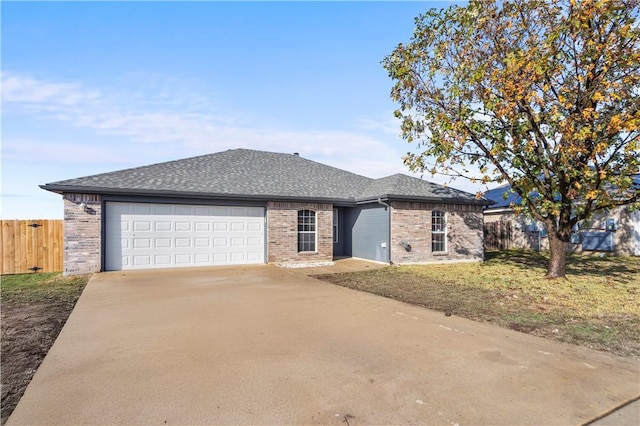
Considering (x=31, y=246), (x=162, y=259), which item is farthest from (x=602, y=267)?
(x=31, y=246)

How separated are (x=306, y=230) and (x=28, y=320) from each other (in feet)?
33.3

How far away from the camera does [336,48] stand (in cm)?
1138

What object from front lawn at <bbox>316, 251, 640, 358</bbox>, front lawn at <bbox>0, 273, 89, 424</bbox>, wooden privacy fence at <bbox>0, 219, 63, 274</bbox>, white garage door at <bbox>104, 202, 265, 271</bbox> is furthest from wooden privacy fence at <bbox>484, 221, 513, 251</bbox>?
wooden privacy fence at <bbox>0, 219, 63, 274</bbox>

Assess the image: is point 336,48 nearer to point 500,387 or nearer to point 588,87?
point 588,87

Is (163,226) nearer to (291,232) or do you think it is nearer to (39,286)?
(39,286)

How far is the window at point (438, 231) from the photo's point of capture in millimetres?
15633

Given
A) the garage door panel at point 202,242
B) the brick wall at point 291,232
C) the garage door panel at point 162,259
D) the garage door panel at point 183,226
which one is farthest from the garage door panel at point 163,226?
the brick wall at point 291,232

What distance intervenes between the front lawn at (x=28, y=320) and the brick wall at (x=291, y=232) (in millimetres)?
6411

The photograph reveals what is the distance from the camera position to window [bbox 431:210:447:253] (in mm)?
15633

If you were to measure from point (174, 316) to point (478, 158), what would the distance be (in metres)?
10.3

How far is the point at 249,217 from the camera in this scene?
47.0 ft

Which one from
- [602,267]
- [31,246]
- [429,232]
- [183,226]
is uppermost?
[183,226]

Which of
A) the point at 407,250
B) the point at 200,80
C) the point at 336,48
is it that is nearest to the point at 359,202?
the point at 407,250

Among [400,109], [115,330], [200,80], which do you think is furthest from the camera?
[400,109]
